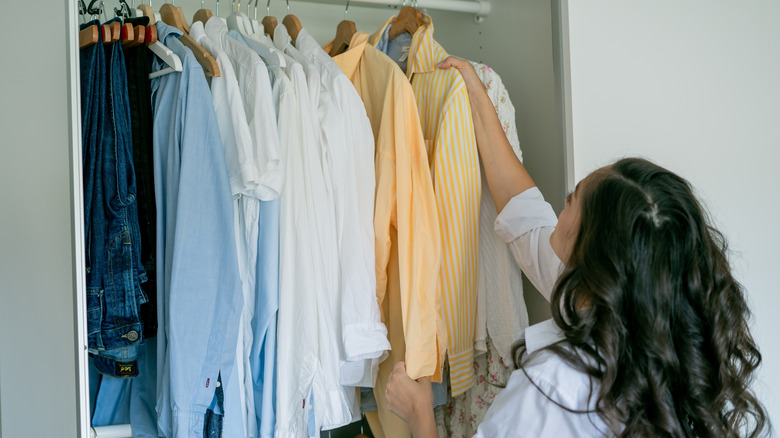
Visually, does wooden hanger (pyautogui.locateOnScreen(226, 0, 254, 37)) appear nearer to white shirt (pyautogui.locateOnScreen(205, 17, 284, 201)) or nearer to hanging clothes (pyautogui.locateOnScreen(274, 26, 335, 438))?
white shirt (pyautogui.locateOnScreen(205, 17, 284, 201))

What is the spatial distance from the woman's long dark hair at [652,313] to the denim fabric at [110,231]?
3.01 feet

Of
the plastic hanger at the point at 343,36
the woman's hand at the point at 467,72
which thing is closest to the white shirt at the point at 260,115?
the plastic hanger at the point at 343,36

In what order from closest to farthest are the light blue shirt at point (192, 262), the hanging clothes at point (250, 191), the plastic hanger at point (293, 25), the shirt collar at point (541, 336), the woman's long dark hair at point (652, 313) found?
the woman's long dark hair at point (652, 313)
the shirt collar at point (541, 336)
the light blue shirt at point (192, 262)
the hanging clothes at point (250, 191)
the plastic hanger at point (293, 25)

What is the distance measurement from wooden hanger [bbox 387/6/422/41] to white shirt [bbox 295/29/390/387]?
35 centimetres

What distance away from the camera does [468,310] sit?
6.15 ft

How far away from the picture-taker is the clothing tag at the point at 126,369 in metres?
1.57

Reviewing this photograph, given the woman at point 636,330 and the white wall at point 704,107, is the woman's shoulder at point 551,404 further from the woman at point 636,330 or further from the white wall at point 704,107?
the white wall at point 704,107

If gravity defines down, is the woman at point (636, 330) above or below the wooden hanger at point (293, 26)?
below

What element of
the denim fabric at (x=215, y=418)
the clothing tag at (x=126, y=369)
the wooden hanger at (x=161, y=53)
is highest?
the wooden hanger at (x=161, y=53)

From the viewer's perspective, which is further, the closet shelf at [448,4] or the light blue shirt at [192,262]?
the closet shelf at [448,4]

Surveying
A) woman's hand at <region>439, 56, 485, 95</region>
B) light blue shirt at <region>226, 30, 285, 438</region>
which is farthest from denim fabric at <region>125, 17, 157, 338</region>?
woman's hand at <region>439, 56, 485, 95</region>

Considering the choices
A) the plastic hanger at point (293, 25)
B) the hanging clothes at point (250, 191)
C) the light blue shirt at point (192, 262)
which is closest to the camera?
the light blue shirt at point (192, 262)

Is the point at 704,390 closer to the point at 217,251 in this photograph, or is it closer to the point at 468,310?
the point at 468,310

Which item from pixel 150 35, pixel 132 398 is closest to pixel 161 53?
pixel 150 35
